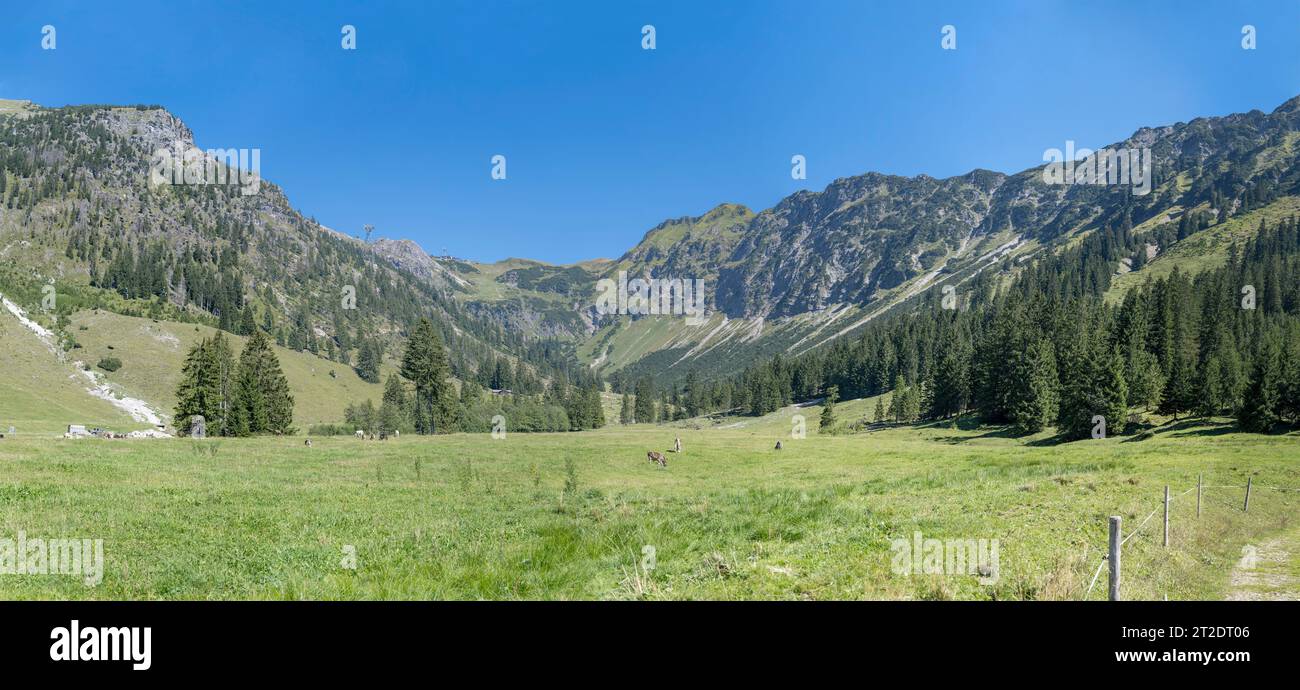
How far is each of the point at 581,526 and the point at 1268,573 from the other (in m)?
Result: 17.7

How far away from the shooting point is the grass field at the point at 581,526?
11422mm

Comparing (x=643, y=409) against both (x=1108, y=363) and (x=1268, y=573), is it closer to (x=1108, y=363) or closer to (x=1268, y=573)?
(x=1108, y=363)

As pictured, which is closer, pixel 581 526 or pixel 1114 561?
pixel 1114 561

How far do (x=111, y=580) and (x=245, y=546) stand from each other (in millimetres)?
3250

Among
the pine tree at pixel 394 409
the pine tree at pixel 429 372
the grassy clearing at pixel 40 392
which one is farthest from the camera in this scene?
the pine tree at pixel 394 409

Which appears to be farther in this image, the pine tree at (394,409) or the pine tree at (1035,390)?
the pine tree at (394,409)

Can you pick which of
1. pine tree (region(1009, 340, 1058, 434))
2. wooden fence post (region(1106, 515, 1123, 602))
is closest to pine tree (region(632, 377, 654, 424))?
pine tree (region(1009, 340, 1058, 434))

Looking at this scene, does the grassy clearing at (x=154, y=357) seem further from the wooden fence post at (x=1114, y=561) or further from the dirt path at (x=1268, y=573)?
the dirt path at (x=1268, y=573)

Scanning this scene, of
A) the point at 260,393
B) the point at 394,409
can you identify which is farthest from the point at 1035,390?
the point at 394,409

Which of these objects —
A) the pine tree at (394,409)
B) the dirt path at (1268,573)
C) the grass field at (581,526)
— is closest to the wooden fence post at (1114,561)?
the grass field at (581,526)

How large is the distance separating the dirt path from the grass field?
0.87 feet

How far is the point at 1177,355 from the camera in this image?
93438 millimetres

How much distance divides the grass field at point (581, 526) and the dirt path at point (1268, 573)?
0.87ft

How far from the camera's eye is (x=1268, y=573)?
14.2 m
